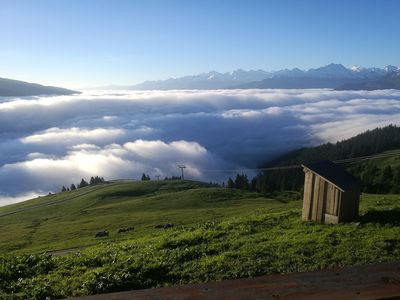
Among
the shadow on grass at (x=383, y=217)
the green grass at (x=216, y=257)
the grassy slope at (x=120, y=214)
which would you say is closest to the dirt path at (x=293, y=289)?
the green grass at (x=216, y=257)

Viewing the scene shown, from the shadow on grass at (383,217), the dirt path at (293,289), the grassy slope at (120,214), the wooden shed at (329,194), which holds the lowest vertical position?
the grassy slope at (120,214)

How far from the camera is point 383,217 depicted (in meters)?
21.1

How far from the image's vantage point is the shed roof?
21.6 meters

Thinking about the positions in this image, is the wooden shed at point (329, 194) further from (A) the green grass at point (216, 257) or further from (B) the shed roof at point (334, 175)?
(A) the green grass at point (216, 257)

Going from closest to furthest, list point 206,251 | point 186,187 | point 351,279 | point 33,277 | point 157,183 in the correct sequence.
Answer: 1. point 351,279
2. point 33,277
3. point 206,251
4. point 186,187
5. point 157,183

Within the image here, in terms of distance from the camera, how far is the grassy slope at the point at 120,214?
4714cm

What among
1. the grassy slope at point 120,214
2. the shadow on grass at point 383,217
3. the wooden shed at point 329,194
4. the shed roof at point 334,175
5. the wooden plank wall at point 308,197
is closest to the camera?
the shadow on grass at point 383,217

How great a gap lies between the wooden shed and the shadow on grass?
63 centimetres

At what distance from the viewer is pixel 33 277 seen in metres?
14.6

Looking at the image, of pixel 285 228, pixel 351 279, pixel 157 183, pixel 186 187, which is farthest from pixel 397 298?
pixel 157 183

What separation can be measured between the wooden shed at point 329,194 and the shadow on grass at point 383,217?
63 centimetres

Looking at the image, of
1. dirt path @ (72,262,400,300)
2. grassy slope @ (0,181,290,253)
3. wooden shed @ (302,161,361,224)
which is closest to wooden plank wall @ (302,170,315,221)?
wooden shed @ (302,161,361,224)

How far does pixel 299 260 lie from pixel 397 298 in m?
11.0

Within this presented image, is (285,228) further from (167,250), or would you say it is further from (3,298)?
(3,298)
